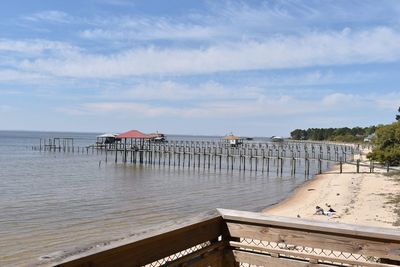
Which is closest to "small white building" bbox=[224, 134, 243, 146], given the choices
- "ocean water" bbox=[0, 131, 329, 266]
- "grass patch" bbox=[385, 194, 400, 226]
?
"ocean water" bbox=[0, 131, 329, 266]

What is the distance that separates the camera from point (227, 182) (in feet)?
123

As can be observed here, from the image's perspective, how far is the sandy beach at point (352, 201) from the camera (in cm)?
1838

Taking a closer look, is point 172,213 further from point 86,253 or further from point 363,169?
point 363,169

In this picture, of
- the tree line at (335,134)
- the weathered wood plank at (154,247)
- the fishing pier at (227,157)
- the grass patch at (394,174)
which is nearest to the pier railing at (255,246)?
the weathered wood plank at (154,247)

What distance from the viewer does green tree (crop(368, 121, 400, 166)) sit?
40.0m

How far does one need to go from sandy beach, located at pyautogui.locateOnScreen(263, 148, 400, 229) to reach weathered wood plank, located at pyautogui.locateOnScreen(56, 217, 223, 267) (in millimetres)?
12224

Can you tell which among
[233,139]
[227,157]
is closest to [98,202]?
[227,157]

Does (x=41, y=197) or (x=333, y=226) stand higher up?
(x=333, y=226)

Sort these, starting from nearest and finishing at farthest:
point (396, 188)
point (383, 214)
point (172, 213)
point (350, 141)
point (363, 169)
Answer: point (383, 214) → point (172, 213) → point (396, 188) → point (363, 169) → point (350, 141)

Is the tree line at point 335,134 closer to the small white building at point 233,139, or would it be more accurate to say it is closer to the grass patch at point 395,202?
the small white building at point 233,139

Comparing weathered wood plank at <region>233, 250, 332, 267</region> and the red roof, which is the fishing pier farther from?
weathered wood plank at <region>233, 250, 332, 267</region>

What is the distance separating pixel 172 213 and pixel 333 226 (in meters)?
18.2

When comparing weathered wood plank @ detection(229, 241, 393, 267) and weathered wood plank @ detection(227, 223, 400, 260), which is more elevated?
weathered wood plank @ detection(227, 223, 400, 260)

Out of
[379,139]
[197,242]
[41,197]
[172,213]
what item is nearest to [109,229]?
[172,213]
